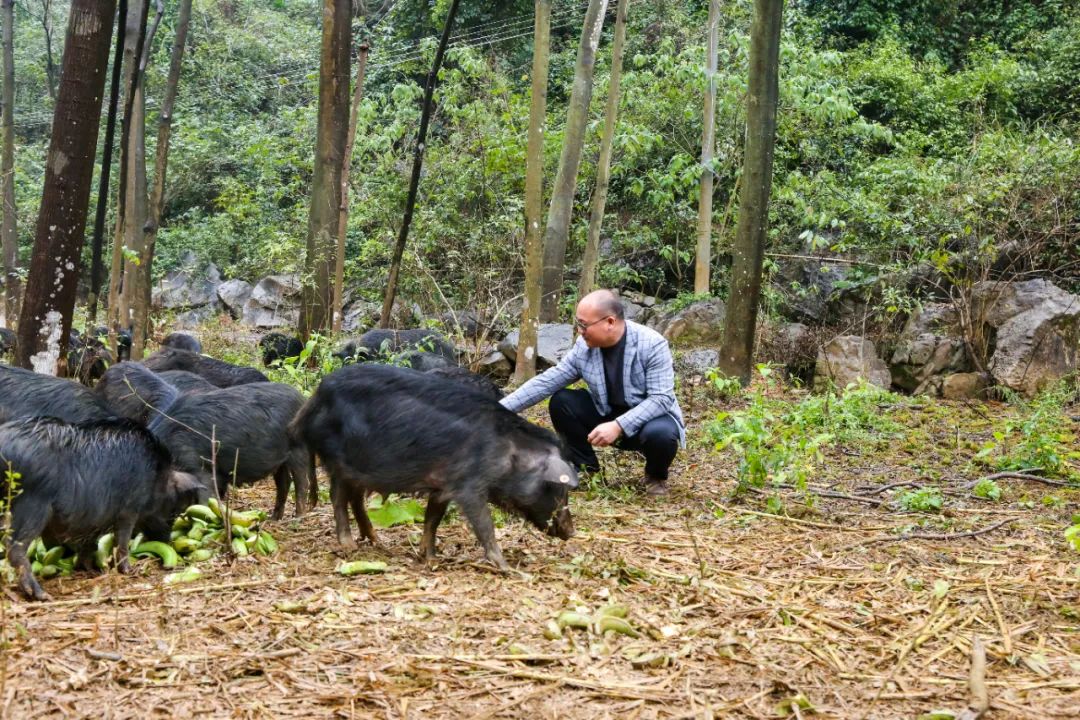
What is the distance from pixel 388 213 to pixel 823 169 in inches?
314

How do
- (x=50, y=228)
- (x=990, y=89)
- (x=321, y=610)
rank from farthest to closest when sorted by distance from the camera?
(x=990, y=89), (x=50, y=228), (x=321, y=610)

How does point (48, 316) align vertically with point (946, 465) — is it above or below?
above

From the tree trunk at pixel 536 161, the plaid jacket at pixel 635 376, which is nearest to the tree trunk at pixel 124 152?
the tree trunk at pixel 536 161

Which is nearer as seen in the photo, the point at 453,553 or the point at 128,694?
the point at 128,694

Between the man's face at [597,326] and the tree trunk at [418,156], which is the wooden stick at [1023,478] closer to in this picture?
the man's face at [597,326]

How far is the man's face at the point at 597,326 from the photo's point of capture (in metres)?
6.47

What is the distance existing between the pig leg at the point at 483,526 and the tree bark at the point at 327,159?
876 centimetres

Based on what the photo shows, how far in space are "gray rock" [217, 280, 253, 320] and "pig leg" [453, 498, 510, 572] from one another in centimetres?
2039

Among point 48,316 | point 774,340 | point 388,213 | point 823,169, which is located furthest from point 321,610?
point 823,169

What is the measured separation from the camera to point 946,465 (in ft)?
26.0

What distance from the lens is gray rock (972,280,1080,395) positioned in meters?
11.8

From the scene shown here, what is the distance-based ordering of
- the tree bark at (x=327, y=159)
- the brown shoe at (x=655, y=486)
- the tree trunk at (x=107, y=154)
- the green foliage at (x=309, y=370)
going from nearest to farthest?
the brown shoe at (x=655, y=486)
the green foliage at (x=309, y=370)
the tree trunk at (x=107, y=154)
the tree bark at (x=327, y=159)

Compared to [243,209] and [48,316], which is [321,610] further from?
[243,209]

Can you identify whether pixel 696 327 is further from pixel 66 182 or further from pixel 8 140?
pixel 8 140
